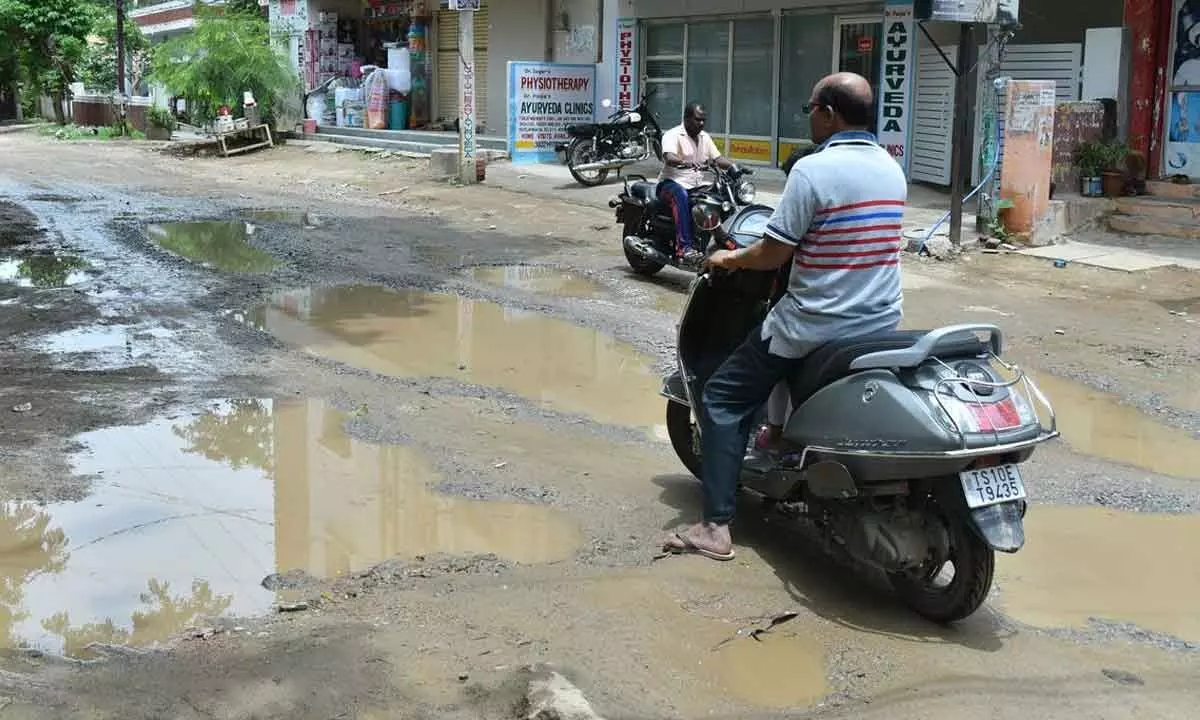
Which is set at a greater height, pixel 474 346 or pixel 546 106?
pixel 546 106

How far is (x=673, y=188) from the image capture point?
10.1 meters

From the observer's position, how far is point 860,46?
16266 mm

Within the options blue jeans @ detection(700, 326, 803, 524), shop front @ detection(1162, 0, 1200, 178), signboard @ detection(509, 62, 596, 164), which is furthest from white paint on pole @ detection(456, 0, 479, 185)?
blue jeans @ detection(700, 326, 803, 524)

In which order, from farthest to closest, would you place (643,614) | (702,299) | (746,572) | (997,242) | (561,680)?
(997,242), (702,299), (746,572), (643,614), (561,680)

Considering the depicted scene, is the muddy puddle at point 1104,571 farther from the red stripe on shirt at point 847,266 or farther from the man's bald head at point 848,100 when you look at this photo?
the man's bald head at point 848,100

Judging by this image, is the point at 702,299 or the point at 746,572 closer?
the point at 746,572

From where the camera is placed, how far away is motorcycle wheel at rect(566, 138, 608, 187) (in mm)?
17219

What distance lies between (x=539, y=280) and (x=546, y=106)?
33.4 ft

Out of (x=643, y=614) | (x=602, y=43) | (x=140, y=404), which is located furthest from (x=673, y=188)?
(x=602, y=43)

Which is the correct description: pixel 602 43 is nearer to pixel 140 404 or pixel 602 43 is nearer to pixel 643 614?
pixel 140 404

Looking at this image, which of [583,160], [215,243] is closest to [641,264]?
[215,243]

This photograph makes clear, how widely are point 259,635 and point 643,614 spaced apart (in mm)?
1265

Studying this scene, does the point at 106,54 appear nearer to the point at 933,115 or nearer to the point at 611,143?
the point at 611,143

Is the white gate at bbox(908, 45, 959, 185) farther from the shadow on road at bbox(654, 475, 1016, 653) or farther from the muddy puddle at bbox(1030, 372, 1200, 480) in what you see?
the shadow on road at bbox(654, 475, 1016, 653)
